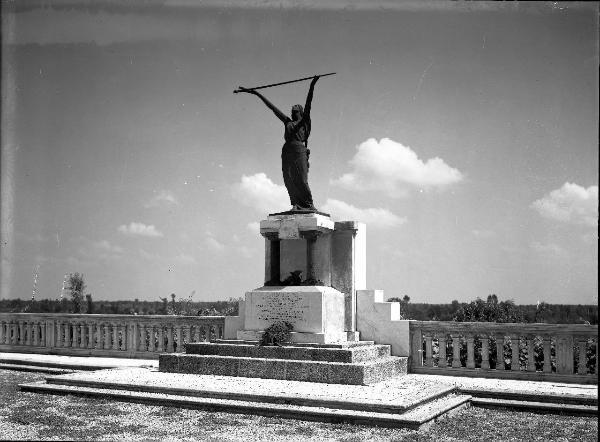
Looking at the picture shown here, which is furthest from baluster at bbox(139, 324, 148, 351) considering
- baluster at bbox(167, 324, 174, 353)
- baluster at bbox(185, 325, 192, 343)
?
baluster at bbox(185, 325, 192, 343)

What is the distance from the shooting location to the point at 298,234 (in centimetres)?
1323

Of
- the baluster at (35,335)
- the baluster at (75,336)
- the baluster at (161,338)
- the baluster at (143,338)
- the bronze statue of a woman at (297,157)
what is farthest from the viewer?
the baluster at (35,335)

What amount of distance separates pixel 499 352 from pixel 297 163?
5.35m

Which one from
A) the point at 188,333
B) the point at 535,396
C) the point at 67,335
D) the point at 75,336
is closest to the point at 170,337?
the point at 188,333

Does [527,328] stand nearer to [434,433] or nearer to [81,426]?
[434,433]

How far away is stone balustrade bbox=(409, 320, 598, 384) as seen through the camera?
39.7 feet

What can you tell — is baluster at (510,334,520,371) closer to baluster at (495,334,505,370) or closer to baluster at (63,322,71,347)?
baluster at (495,334,505,370)

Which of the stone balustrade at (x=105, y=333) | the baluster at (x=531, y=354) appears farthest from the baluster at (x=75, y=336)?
the baluster at (x=531, y=354)

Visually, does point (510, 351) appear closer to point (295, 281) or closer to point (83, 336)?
point (295, 281)

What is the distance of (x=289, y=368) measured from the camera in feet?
38.0

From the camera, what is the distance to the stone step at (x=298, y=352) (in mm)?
11578

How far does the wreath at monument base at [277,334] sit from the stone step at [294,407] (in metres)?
2.51

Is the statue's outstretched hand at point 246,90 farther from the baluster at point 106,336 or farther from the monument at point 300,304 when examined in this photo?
the baluster at point 106,336

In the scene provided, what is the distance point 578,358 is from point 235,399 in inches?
253
